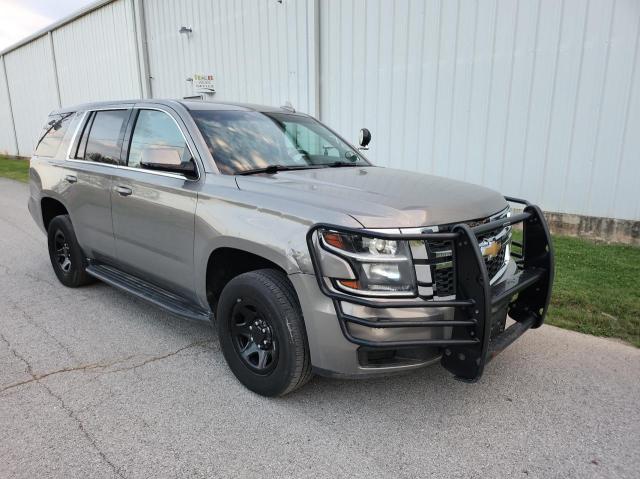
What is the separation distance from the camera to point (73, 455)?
8.28ft

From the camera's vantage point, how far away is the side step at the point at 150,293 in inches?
138

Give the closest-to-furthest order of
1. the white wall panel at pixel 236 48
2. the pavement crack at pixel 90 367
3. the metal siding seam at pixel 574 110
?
the pavement crack at pixel 90 367 → the metal siding seam at pixel 574 110 → the white wall panel at pixel 236 48

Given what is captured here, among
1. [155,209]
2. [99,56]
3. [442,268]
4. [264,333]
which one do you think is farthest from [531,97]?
[99,56]

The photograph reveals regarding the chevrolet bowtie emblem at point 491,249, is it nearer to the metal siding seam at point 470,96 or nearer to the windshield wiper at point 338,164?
the windshield wiper at point 338,164

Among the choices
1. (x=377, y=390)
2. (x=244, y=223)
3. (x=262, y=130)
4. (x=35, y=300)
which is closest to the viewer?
(x=244, y=223)

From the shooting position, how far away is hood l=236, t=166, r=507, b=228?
2.56 m

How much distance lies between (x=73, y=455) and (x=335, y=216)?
75.0 inches

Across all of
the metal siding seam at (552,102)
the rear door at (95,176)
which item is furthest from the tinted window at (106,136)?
the metal siding seam at (552,102)

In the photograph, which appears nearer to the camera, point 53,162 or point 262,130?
point 262,130

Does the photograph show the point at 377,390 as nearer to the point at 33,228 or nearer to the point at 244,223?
the point at 244,223

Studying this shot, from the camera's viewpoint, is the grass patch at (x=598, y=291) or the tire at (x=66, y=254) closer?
the grass patch at (x=598, y=291)

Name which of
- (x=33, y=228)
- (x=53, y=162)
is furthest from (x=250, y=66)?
(x=53, y=162)

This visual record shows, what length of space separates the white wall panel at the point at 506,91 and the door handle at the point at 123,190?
585cm

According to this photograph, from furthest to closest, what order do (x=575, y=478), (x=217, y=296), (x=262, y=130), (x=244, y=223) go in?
(x=262, y=130)
(x=217, y=296)
(x=244, y=223)
(x=575, y=478)
